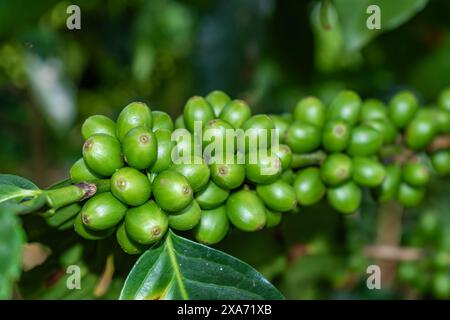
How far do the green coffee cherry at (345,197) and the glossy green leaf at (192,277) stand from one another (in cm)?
41

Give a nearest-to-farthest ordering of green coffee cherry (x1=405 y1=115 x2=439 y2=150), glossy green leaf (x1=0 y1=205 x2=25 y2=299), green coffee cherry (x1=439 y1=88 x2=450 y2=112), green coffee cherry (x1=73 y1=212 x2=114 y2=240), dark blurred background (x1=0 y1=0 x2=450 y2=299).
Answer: glossy green leaf (x1=0 y1=205 x2=25 y2=299), green coffee cherry (x1=73 y1=212 x2=114 y2=240), green coffee cherry (x1=405 y1=115 x2=439 y2=150), green coffee cherry (x1=439 y1=88 x2=450 y2=112), dark blurred background (x1=0 y1=0 x2=450 y2=299)

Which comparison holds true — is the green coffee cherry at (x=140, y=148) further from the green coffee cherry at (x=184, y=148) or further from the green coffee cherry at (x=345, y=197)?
the green coffee cherry at (x=345, y=197)

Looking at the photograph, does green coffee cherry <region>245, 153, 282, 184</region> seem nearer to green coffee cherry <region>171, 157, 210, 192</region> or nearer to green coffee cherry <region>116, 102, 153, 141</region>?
green coffee cherry <region>171, 157, 210, 192</region>

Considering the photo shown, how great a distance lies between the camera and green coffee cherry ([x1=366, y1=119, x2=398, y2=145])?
185 centimetres

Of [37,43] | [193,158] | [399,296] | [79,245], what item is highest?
[37,43]

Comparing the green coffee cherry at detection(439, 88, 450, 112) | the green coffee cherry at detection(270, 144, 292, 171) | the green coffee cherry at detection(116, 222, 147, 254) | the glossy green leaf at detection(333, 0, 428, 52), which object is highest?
the glossy green leaf at detection(333, 0, 428, 52)

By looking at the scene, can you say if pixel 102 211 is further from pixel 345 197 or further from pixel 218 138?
pixel 345 197

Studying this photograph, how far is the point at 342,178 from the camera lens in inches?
66.7

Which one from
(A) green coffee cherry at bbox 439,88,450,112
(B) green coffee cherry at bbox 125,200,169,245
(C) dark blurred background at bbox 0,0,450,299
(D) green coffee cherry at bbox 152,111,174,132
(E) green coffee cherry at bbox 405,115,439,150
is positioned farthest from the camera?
(C) dark blurred background at bbox 0,0,450,299

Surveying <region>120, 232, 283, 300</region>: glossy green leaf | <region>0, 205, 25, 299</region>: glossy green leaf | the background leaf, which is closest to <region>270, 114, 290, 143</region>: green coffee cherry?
<region>120, 232, 283, 300</region>: glossy green leaf

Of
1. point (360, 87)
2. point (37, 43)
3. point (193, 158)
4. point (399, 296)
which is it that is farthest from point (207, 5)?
point (193, 158)

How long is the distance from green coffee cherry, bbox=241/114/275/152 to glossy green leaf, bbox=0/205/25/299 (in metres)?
0.64

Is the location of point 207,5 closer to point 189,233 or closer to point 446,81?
point 446,81

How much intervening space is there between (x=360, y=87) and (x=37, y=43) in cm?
210
